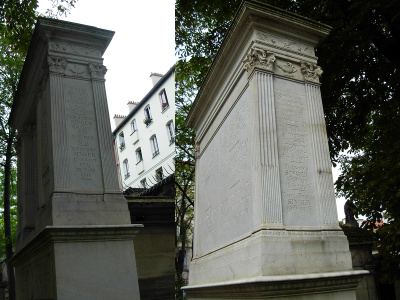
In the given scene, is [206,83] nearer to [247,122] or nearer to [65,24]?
[247,122]

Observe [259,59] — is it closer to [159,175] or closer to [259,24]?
[259,24]

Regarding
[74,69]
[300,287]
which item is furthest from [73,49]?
[300,287]

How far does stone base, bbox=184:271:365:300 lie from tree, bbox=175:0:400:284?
3688mm

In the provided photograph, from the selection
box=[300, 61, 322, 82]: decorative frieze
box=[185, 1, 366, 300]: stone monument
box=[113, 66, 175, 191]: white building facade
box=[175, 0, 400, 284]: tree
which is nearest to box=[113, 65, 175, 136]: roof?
box=[113, 66, 175, 191]: white building facade

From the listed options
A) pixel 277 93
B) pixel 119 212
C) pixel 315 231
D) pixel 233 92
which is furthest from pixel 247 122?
pixel 119 212

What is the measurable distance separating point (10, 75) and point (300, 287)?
8.23m

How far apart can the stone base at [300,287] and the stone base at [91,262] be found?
1225mm

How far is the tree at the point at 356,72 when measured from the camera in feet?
28.2

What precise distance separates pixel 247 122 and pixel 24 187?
4.74 m

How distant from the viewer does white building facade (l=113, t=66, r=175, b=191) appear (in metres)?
4.08

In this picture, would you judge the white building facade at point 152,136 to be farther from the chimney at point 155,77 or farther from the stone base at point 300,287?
the stone base at point 300,287

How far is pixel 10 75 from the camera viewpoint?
9539 mm

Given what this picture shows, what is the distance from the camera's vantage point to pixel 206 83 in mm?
7523

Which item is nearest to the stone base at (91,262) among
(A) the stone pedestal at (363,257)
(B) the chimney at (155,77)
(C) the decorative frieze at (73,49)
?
(B) the chimney at (155,77)
